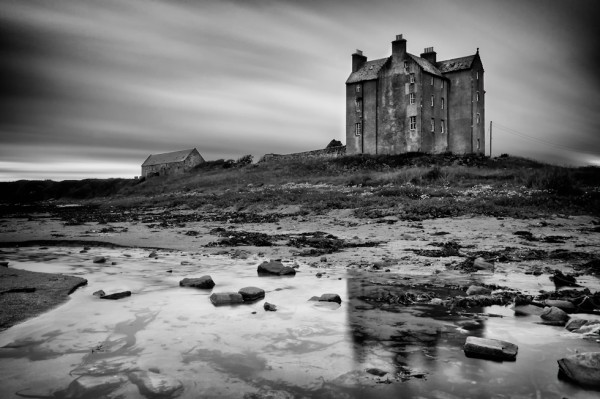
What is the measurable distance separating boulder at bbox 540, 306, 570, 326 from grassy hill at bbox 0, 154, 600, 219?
11.5 metres

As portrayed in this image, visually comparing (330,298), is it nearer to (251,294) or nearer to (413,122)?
(251,294)

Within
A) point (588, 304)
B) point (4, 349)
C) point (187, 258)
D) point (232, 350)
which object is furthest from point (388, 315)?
point (187, 258)

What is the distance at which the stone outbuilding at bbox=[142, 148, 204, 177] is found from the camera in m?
83.1

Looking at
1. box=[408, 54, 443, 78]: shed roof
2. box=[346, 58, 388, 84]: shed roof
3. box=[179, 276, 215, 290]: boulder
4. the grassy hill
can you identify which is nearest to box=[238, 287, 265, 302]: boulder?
box=[179, 276, 215, 290]: boulder

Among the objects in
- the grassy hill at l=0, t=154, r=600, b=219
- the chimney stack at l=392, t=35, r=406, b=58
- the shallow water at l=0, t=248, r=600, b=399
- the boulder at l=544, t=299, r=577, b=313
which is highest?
the chimney stack at l=392, t=35, r=406, b=58

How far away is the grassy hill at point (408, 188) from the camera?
18344 millimetres

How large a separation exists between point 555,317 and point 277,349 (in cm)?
355

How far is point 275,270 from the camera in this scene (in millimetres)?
8820

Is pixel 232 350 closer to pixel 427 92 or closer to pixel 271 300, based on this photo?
pixel 271 300

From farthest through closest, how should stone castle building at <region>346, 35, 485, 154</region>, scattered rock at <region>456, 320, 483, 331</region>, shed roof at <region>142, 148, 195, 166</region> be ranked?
shed roof at <region>142, 148, 195, 166</region> < stone castle building at <region>346, 35, 485, 154</region> < scattered rock at <region>456, 320, 483, 331</region>

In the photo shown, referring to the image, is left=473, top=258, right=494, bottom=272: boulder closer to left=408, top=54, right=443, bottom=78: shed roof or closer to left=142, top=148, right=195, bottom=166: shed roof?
left=408, top=54, right=443, bottom=78: shed roof

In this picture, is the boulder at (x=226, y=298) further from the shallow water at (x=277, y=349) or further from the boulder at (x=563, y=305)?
the boulder at (x=563, y=305)

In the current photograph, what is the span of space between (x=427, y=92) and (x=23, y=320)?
4745 centimetres

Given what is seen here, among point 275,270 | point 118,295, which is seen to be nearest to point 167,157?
point 275,270
